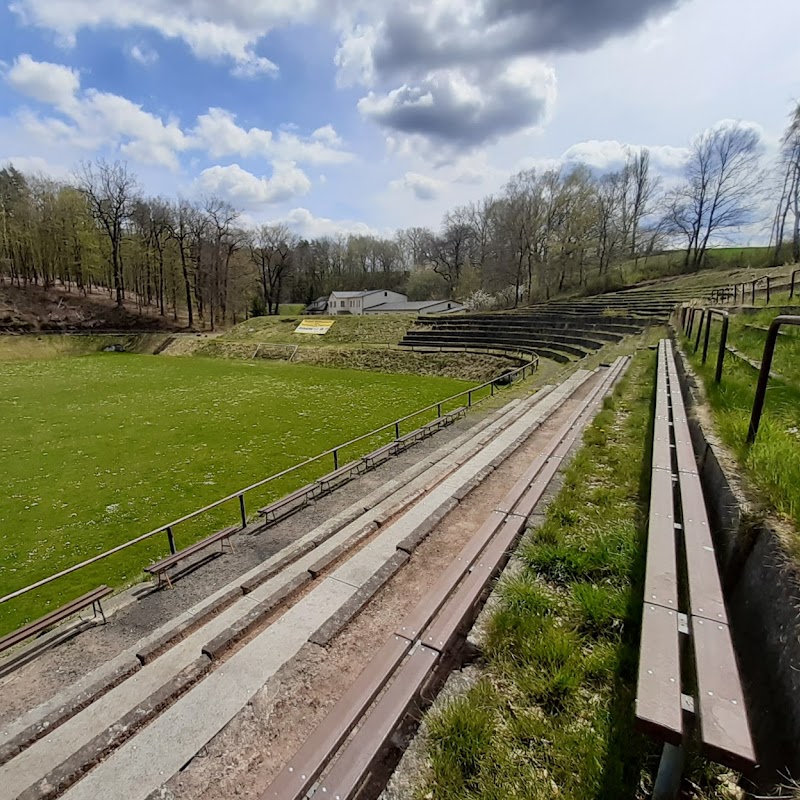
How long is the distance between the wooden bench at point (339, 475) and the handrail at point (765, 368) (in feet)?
23.3

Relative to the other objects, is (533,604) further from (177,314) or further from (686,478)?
(177,314)

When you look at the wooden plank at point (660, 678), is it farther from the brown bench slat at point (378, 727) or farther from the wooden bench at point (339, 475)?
the wooden bench at point (339, 475)

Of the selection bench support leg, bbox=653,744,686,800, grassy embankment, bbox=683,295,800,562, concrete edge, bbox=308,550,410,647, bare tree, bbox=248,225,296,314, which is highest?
bare tree, bbox=248,225,296,314

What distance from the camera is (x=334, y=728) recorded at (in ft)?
6.74

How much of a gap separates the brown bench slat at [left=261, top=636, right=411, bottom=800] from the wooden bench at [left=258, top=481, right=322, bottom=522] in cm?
570

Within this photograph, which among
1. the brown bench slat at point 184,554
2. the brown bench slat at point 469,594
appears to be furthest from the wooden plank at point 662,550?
the brown bench slat at point 184,554

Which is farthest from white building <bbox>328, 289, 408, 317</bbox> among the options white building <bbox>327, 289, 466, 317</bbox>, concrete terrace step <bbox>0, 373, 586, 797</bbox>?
concrete terrace step <bbox>0, 373, 586, 797</bbox>

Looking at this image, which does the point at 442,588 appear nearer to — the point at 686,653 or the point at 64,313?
the point at 686,653

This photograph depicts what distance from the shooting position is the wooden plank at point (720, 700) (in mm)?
1363

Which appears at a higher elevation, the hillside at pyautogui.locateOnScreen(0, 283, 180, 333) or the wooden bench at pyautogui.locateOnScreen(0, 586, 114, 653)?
the hillside at pyautogui.locateOnScreen(0, 283, 180, 333)

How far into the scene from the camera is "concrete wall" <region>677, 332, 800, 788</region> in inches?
65.1

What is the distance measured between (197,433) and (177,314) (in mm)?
45231

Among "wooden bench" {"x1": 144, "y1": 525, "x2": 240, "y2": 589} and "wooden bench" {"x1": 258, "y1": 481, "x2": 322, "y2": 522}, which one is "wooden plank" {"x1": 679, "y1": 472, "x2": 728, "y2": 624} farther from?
"wooden bench" {"x1": 258, "y1": 481, "x2": 322, "y2": 522}

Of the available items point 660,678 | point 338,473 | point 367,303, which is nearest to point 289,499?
point 338,473
